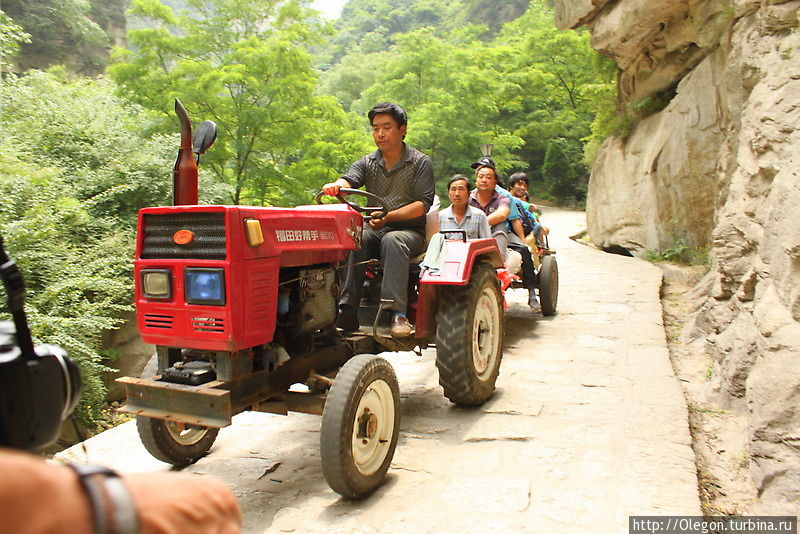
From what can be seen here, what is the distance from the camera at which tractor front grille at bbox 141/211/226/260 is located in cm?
270

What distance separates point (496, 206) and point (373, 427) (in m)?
4.20

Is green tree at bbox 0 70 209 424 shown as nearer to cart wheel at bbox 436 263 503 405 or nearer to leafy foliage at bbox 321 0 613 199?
cart wheel at bbox 436 263 503 405

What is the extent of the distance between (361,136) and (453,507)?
10.5 m

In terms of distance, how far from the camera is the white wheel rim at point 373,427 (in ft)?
9.48

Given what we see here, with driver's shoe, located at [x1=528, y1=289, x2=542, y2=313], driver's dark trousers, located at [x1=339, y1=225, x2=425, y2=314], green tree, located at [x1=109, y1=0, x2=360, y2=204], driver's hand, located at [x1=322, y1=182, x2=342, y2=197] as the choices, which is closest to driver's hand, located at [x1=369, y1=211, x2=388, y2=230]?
driver's dark trousers, located at [x1=339, y1=225, x2=425, y2=314]

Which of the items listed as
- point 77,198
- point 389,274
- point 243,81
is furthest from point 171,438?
point 243,81

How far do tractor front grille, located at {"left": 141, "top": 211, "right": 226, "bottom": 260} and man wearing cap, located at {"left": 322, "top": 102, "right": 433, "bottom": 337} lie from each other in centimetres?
109

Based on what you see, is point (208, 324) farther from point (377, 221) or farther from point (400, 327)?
point (377, 221)

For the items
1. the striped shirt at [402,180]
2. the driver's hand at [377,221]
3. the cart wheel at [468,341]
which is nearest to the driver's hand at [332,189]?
the driver's hand at [377,221]

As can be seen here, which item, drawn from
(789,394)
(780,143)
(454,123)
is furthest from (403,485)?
(454,123)

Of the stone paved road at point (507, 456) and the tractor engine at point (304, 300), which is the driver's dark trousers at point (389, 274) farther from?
the stone paved road at point (507, 456)

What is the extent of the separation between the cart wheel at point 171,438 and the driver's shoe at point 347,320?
3.33ft

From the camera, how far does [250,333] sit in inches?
109

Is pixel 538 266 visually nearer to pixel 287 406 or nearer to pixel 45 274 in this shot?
pixel 287 406
